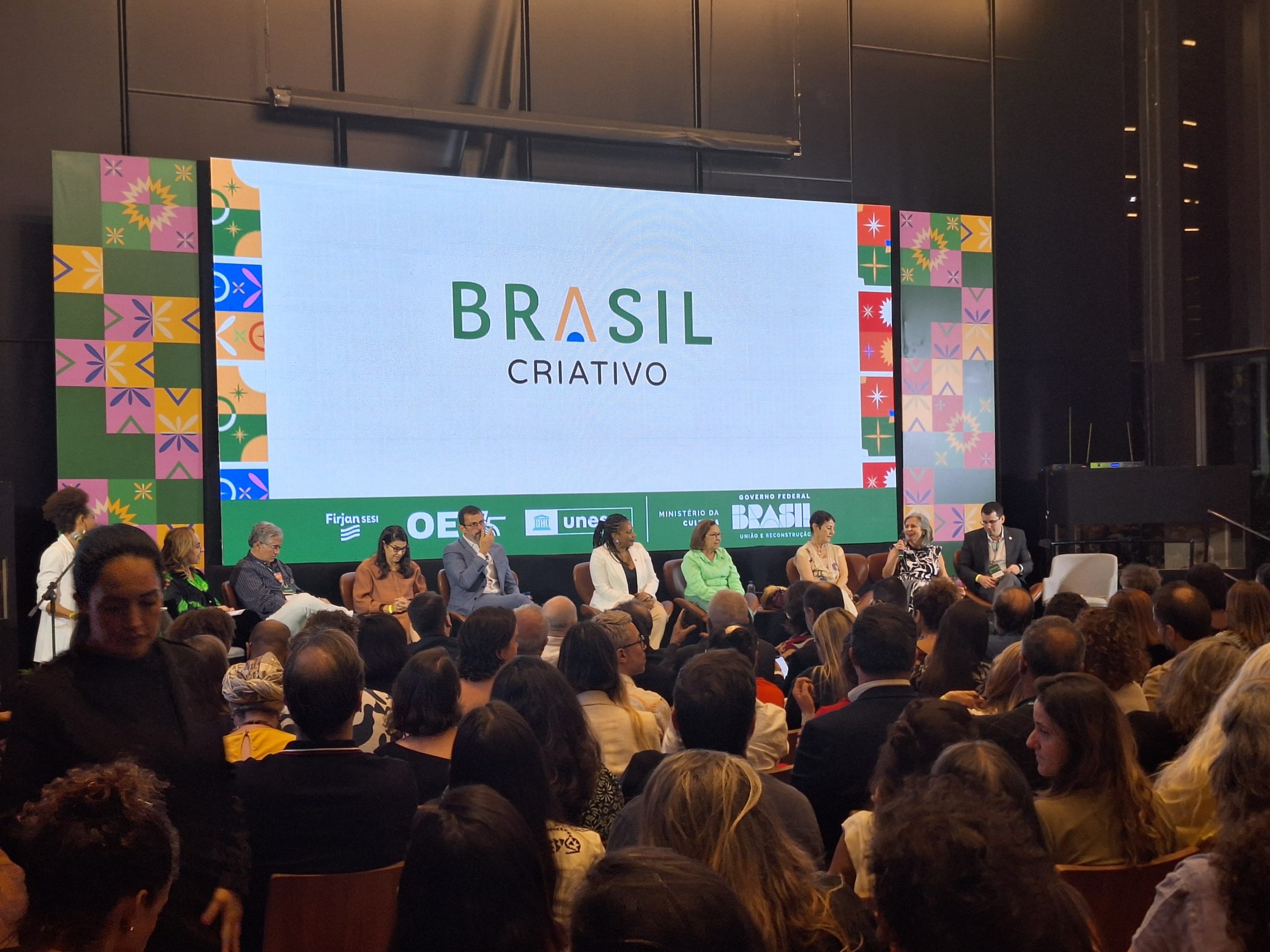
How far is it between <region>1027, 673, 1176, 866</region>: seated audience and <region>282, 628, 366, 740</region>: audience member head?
128 centimetres

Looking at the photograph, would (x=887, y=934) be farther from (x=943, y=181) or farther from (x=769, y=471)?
(x=943, y=181)

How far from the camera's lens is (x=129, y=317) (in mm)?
6559

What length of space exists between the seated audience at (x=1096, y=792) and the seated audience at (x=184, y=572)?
15.1 ft

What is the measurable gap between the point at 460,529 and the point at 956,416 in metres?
4.09

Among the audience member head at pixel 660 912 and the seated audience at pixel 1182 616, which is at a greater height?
the audience member head at pixel 660 912

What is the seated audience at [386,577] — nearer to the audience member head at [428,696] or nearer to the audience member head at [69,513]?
the audience member head at [69,513]

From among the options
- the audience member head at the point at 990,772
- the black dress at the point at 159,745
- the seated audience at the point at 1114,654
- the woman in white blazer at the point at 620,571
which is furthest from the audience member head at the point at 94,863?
the woman in white blazer at the point at 620,571

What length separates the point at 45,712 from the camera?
179cm

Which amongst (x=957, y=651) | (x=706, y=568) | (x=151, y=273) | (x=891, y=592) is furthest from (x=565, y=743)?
(x=151, y=273)

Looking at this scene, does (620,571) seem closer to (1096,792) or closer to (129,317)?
(129,317)

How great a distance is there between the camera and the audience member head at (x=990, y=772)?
1.72 m

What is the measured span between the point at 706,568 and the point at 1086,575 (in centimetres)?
264

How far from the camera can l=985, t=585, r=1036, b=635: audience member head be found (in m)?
4.23

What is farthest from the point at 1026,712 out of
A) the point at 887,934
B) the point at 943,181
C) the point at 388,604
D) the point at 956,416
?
the point at 943,181
